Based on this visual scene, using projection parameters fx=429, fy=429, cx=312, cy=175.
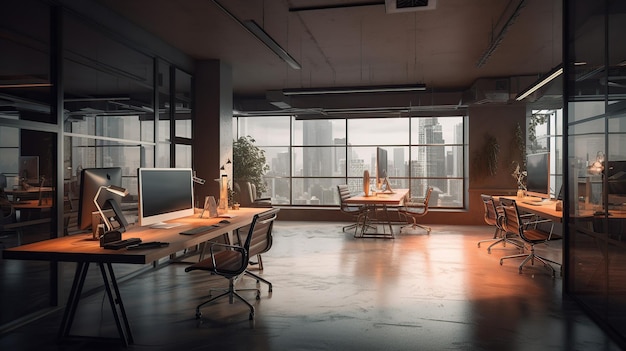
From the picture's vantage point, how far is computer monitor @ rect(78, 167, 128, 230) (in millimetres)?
3238

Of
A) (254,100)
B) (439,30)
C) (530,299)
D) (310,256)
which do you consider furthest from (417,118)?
(530,299)

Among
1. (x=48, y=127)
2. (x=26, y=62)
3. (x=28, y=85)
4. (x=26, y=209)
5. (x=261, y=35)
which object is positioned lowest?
(x=26, y=209)

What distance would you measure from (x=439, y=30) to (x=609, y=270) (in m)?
3.74

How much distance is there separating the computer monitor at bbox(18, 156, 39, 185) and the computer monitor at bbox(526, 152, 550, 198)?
6498mm

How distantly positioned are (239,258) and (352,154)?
7898 millimetres

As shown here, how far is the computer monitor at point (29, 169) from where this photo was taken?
3.79 meters

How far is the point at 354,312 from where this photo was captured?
154 inches

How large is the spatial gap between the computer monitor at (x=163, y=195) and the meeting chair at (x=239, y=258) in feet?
1.73

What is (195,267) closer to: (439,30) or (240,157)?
(439,30)

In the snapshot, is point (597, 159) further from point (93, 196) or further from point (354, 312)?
point (93, 196)

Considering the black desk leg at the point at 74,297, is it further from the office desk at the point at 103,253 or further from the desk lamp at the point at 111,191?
the desk lamp at the point at 111,191

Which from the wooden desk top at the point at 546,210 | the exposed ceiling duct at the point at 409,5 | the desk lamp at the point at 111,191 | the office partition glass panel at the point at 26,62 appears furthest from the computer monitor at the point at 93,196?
the wooden desk top at the point at 546,210

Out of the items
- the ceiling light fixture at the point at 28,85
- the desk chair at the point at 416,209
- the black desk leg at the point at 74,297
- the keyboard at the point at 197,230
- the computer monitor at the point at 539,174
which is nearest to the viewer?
the black desk leg at the point at 74,297

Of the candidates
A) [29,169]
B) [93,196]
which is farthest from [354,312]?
[29,169]
